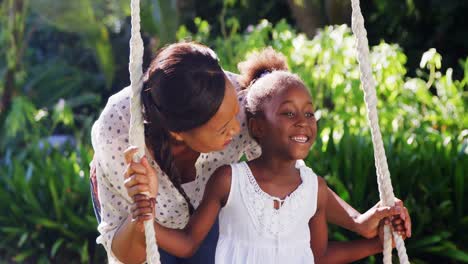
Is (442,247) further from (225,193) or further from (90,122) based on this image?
(90,122)

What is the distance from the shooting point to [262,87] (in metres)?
2.68

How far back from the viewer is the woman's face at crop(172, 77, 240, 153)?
242 centimetres

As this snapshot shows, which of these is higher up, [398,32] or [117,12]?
[117,12]

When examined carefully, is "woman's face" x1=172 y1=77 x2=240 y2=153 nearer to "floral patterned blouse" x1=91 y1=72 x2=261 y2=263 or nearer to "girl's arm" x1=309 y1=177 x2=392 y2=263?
"floral patterned blouse" x1=91 y1=72 x2=261 y2=263

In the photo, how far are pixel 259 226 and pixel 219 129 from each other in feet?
1.18

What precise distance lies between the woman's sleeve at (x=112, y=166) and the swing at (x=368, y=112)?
0.30 meters

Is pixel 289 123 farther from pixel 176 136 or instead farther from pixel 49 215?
pixel 49 215

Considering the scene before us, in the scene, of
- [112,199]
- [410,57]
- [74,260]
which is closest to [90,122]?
[74,260]

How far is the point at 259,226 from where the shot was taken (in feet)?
8.60

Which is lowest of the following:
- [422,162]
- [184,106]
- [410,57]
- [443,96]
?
[184,106]

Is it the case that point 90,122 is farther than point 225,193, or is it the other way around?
point 90,122

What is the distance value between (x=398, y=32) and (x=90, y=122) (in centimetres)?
299

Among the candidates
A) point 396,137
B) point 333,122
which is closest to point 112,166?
point 396,137

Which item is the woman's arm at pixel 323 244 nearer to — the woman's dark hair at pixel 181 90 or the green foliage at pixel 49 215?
the woman's dark hair at pixel 181 90
